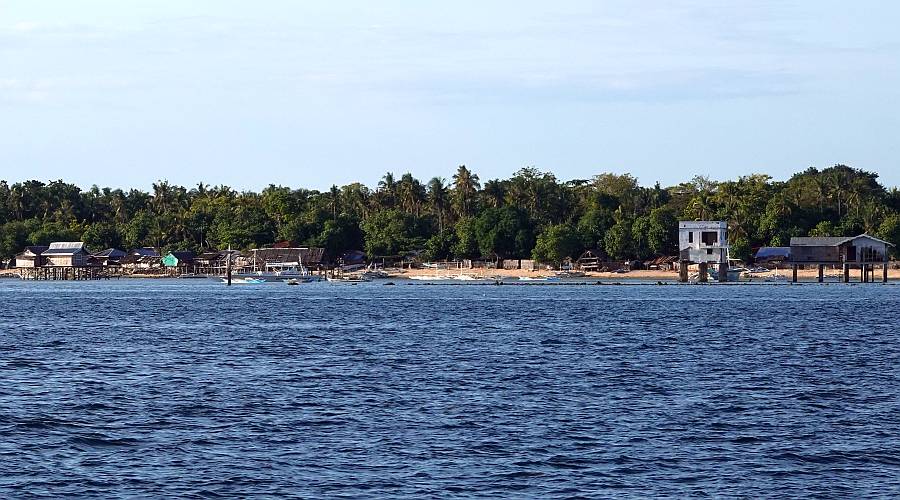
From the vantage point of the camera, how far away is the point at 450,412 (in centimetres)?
3616

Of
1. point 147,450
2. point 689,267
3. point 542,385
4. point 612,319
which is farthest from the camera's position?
point 689,267

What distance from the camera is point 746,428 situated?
109ft

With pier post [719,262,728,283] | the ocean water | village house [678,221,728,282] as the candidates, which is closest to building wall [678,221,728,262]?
village house [678,221,728,282]

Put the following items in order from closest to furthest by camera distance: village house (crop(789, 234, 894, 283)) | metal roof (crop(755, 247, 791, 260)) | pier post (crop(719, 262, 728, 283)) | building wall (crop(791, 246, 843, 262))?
village house (crop(789, 234, 894, 283)), building wall (crop(791, 246, 843, 262)), pier post (crop(719, 262, 728, 283)), metal roof (crop(755, 247, 791, 260))

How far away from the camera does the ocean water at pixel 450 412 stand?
26.9m

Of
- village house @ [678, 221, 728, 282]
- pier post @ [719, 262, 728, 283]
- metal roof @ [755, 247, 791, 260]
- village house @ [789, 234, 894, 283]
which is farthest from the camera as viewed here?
metal roof @ [755, 247, 791, 260]

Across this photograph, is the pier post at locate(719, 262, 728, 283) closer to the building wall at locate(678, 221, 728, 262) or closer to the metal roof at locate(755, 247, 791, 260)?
the building wall at locate(678, 221, 728, 262)

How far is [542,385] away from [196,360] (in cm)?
1720

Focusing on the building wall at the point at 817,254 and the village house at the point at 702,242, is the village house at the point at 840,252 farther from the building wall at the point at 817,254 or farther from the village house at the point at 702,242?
the village house at the point at 702,242

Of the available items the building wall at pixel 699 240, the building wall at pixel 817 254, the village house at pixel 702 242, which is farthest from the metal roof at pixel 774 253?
the building wall at pixel 699 240

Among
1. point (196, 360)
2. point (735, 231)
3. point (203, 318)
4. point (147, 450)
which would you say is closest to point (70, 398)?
point (147, 450)

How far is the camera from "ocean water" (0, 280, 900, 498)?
26.9m

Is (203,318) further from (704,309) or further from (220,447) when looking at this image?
(220,447)

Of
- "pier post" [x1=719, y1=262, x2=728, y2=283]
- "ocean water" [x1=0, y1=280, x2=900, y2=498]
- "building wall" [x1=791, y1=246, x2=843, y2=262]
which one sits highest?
"building wall" [x1=791, y1=246, x2=843, y2=262]
